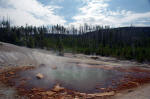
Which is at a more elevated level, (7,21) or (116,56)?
(7,21)

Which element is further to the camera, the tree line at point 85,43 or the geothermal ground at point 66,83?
the tree line at point 85,43

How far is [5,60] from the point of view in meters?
15.6

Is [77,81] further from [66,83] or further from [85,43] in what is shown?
[85,43]

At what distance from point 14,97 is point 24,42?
136 ft

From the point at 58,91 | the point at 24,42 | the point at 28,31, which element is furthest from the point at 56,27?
the point at 58,91

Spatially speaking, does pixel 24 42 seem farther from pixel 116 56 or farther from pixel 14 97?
pixel 14 97

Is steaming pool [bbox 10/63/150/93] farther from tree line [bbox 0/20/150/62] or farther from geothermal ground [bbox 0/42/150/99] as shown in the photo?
tree line [bbox 0/20/150/62]

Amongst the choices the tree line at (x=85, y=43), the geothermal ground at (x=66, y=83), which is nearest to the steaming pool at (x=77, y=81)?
the geothermal ground at (x=66, y=83)

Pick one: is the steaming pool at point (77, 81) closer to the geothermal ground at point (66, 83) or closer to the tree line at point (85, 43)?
the geothermal ground at point (66, 83)

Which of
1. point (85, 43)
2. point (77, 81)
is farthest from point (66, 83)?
point (85, 43)

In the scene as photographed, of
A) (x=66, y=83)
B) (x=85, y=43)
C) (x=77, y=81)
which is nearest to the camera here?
(x=66, y=83)

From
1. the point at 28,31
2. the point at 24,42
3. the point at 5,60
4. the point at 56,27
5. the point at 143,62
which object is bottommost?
the point at 143,62

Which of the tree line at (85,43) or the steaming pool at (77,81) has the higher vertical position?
the tree line at (85,43)

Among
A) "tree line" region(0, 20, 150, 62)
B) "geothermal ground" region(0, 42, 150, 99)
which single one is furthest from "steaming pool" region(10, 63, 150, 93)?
"tree line" region(0, 20, 150, 62)
